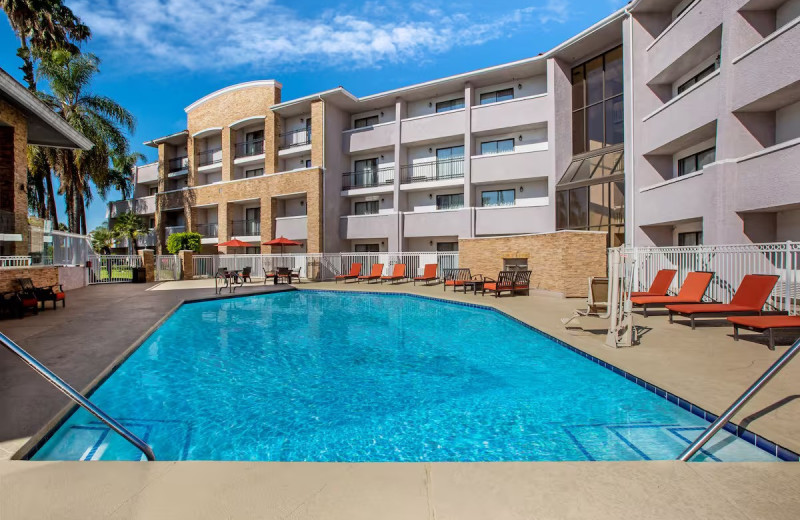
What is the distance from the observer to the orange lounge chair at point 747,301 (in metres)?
7.84

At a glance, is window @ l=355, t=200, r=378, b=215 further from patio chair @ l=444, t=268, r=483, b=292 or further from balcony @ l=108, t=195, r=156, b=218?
balcony @ l=108, t=195, r=156, b=218

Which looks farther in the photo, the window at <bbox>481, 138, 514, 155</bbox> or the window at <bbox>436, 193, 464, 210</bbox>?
the window at <bbox>436, 193, 464, 210</bbox>

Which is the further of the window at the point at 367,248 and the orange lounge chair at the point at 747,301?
the window at the point at 367,248

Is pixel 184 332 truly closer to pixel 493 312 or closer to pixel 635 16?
pixel 493 312

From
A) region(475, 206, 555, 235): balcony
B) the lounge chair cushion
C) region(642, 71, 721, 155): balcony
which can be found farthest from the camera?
region(475, 206, 555, 235): balcony

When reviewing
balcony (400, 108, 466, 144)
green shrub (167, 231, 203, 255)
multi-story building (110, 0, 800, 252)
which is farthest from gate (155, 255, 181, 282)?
balcony (400, 108, 466, 144)

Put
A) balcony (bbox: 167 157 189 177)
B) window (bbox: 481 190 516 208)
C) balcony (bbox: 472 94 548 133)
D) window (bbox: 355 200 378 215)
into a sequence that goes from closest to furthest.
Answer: balcony (bbox: 472 94 548 133)
window (bbox: 481 190 516 208)
window (bbox: 355 200 378 215)
balcony (bbox: 167 157 189 177)

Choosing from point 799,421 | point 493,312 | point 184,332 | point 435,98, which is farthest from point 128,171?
point 799,421

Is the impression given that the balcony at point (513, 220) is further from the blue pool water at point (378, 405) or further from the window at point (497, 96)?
the blue pool water at point (378, 405)

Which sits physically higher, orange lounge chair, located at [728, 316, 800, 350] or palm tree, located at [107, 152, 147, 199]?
palm tree, located at [107, 152, 147, 199]

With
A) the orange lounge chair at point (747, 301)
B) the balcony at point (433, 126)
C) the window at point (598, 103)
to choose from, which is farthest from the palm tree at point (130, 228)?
the orange lounge chair at point (747, 301)

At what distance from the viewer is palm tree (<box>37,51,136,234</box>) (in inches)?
922

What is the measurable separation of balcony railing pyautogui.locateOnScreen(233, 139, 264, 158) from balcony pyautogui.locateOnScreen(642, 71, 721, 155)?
25.1m

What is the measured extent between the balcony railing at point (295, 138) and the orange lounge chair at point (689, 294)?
76.1 feet
